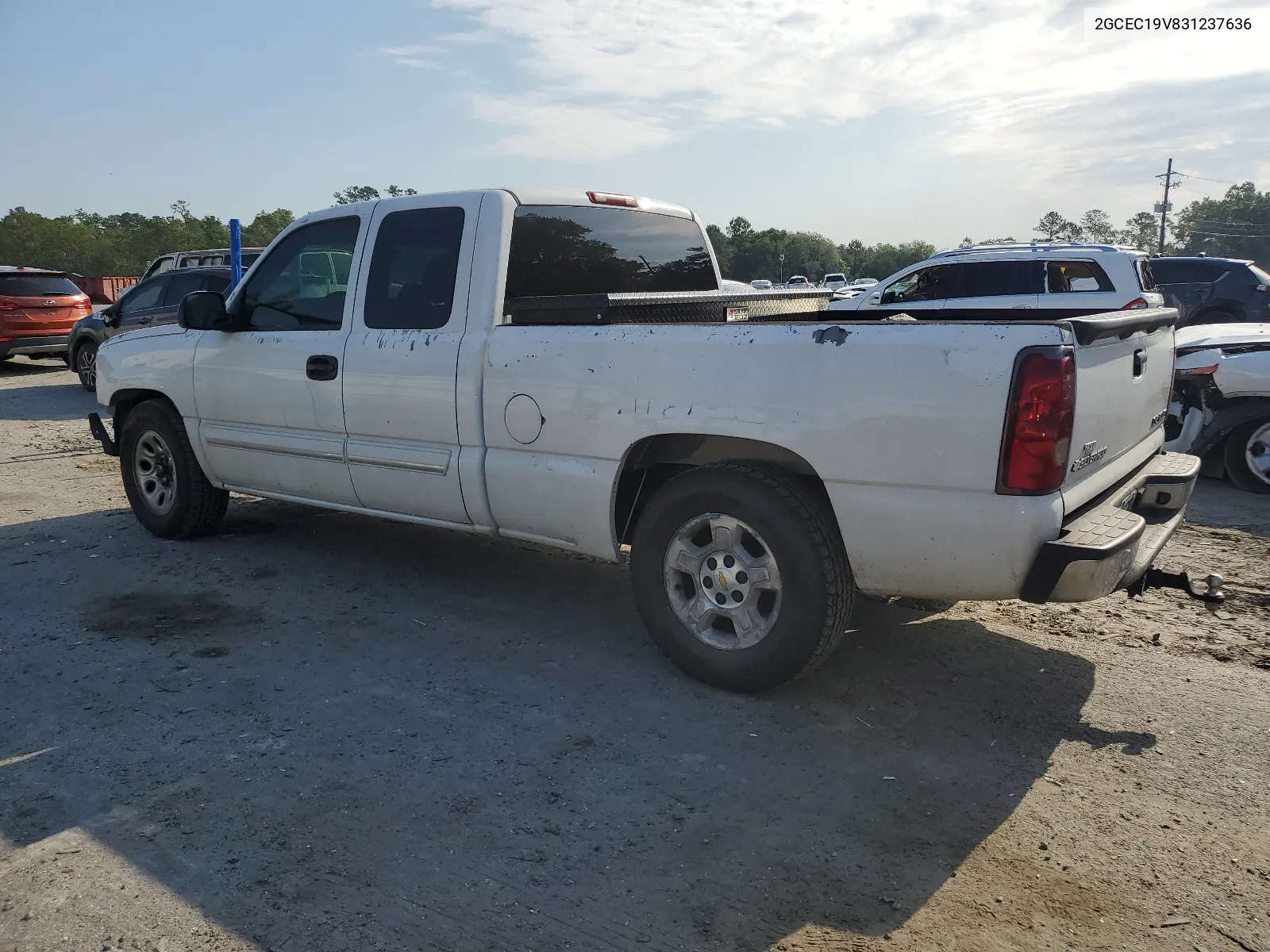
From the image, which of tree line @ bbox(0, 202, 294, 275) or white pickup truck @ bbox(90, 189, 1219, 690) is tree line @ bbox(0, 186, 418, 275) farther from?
white pickup truck @ bbox(90, 189, 1219, 690)

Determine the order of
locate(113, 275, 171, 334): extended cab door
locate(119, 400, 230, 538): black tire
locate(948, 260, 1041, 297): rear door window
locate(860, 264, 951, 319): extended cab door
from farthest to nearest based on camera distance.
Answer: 1. locate(113, 275, 171, 334): extended cab door
2. locate(860, 264, 951, 319): extended cab door
3. locate(948, 260, 1041, 297): rear door window
4. locate(119, 400, 230, 538): black tire

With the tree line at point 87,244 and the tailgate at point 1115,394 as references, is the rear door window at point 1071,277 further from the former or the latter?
the tree line at point 87,244

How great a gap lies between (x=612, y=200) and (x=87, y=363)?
1271 centimetres

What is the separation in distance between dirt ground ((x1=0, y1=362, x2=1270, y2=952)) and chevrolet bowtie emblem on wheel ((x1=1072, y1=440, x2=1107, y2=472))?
3.28 ft

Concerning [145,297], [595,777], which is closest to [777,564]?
[595,777]

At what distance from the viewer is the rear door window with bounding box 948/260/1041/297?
10852 millimetres

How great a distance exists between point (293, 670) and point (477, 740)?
3.65ft

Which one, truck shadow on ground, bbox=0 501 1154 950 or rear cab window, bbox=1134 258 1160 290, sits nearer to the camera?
truck shadow on ground, bbox=0 501 1154 950

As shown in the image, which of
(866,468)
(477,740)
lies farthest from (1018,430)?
(477,740)

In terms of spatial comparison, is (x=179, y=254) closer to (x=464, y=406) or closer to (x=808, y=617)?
(x=464, y=406)

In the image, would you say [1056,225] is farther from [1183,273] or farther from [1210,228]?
[1183,273]

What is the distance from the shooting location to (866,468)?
350 centimetres

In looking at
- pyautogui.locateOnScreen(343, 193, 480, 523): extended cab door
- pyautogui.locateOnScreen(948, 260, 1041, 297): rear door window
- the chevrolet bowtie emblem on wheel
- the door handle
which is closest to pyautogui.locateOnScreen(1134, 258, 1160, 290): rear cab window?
pyautogui.locateOnScreen(948, 260, 1041, 297): rear door window

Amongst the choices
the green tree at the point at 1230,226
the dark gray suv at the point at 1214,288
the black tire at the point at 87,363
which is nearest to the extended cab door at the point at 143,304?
the black tire at the point at 87,363
